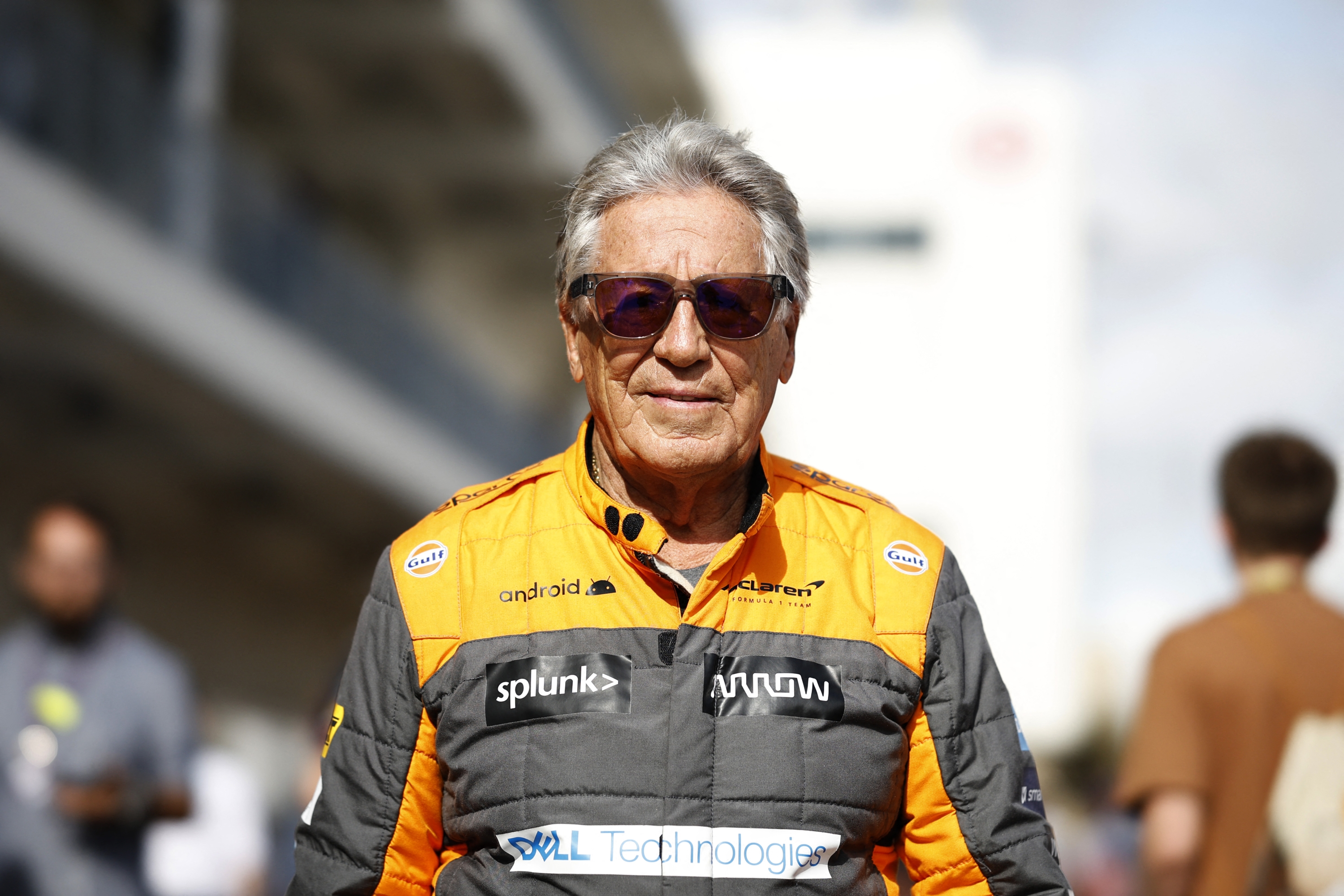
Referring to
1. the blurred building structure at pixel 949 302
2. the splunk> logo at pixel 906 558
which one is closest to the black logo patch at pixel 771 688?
the splunk> logo at pixel 906 558

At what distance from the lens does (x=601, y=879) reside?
2.40m

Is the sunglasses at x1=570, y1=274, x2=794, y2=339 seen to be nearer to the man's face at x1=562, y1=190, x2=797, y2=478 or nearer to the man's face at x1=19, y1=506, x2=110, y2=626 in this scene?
the man's face at x1=562, y1=190, x2=797, y2=478

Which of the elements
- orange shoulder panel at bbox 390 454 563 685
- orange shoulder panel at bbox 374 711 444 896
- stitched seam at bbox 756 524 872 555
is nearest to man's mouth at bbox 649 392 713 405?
stitched seam at bbox 756 524 872 555

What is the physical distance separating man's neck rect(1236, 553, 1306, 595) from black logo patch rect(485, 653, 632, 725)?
8.02ft

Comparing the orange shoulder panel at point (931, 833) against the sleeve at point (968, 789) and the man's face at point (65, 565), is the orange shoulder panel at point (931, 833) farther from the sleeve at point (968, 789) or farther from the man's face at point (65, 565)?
the man's face at point (65, 565)

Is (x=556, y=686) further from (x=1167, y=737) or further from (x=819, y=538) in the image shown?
(x=1167, y=737)

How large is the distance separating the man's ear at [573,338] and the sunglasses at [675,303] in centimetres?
14

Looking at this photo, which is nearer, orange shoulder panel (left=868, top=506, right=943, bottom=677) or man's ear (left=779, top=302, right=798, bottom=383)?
orange shoulder panel (left=868, top=506, right=943, bottom=677)

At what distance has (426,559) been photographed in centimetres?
264

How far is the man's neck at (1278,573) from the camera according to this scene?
4270mm

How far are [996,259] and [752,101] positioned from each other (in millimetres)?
8409

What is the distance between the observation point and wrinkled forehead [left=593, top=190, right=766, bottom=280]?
2.63m

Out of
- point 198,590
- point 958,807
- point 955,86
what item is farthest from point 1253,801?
point 955,86

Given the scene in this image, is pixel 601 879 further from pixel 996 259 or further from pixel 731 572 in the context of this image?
pixel 996 259
